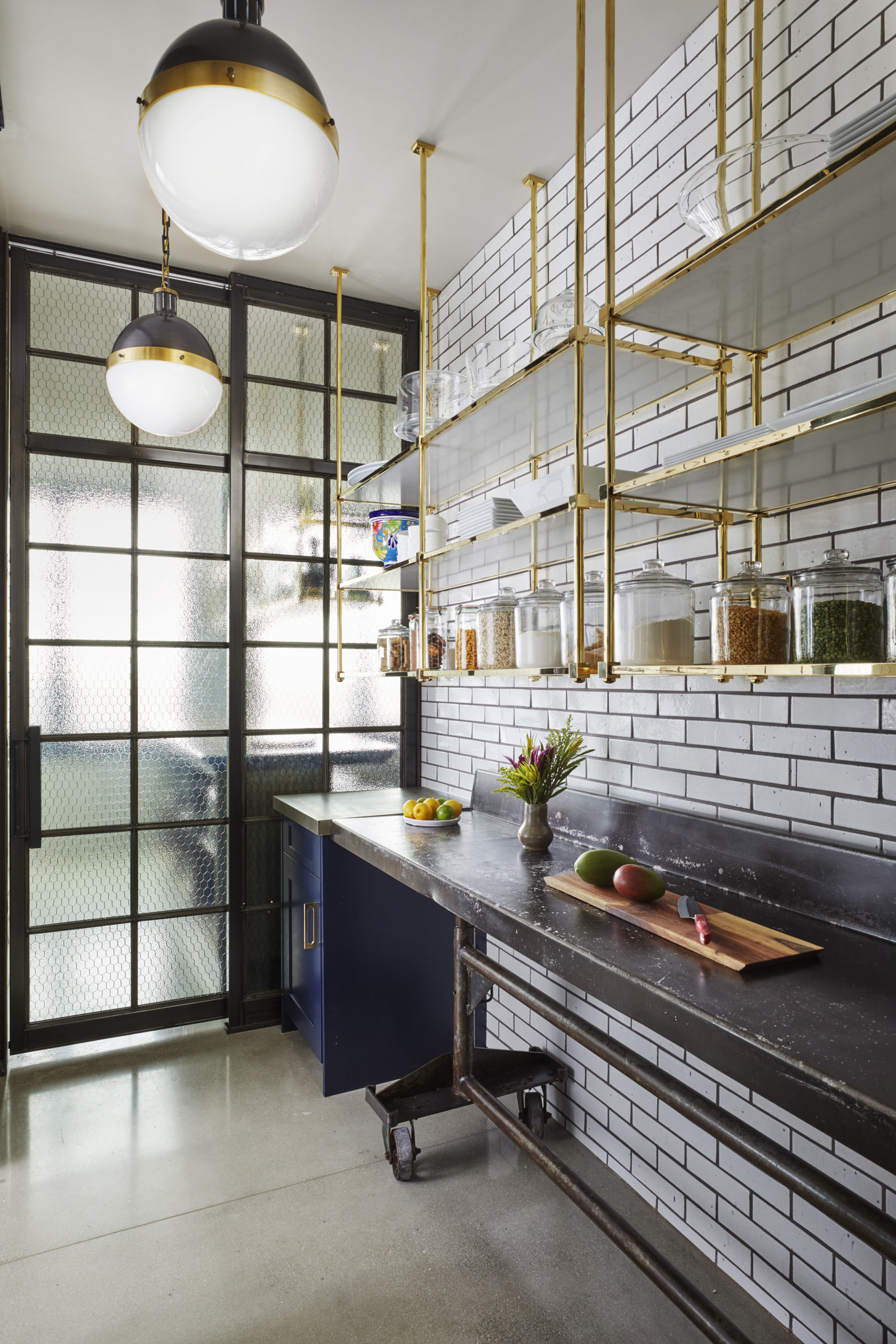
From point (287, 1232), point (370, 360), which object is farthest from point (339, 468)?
point (287, 1232)

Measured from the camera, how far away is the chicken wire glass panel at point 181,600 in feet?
10.7

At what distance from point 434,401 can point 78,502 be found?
1511mm

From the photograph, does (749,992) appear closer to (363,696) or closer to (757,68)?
(757,68)

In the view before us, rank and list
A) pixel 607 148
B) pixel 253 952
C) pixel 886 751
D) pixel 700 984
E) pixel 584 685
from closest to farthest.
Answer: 1. pixel 700 984
2. pixel 886 751
3. pixel 607 148
4. pixel 584 685
5. pixel 253 952

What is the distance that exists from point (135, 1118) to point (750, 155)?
10.4ft

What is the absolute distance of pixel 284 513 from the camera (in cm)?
349

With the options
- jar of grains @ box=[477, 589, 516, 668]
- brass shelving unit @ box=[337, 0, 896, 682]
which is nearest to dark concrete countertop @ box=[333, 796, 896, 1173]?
brass shelving unit @ box=[337, 0, 896, 682]

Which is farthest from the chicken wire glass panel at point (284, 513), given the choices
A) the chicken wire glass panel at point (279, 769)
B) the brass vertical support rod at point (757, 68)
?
the brass vertical support rod at point (757, 68)

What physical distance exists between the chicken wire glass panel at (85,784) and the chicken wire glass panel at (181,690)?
17cm

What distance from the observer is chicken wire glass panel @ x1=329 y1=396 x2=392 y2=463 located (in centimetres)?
359

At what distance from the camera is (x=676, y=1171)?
2.08 m

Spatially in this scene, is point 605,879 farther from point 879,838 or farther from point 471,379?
point 471,379

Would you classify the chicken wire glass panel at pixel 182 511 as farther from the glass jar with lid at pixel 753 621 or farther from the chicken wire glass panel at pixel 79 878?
the glass jar with lid at pixel 753 621

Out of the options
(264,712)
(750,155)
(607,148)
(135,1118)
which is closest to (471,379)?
(607,148)
